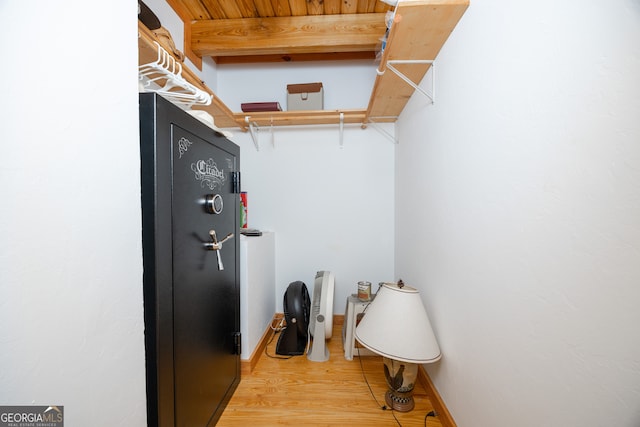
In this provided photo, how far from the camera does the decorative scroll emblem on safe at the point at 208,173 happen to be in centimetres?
101

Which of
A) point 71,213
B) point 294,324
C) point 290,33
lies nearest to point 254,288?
point 294,324

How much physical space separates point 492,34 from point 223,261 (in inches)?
57.2

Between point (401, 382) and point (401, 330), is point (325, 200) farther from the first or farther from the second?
point (401, 382)

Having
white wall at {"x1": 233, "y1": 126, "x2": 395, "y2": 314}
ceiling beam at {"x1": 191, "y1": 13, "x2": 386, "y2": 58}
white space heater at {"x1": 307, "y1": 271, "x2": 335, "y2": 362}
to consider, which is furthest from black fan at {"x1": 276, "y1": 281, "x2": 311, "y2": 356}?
ceiling beam at {"x1": 191, "y1": 13, "x2": 386, "y2": 58}

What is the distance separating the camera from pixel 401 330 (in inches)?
47.0

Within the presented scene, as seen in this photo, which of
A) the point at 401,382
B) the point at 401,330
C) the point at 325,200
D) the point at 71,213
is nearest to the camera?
the point at 71,213

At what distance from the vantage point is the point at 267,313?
2.05 metres

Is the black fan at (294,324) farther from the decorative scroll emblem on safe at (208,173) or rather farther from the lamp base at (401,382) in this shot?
the decorative scroll emblem on safe at (208,173)

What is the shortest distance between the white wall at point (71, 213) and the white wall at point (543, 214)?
3.72 ft

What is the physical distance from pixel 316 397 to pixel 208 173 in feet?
4.43

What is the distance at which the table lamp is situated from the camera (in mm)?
1170

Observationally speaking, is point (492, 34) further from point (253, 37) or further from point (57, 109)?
point (253, 37)

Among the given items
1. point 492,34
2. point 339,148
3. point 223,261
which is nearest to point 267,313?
point 223,261

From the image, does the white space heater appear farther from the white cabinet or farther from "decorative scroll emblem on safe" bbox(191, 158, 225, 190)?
"decorative scroll emblem on safe" bbox(191, 158, 225, 190)
